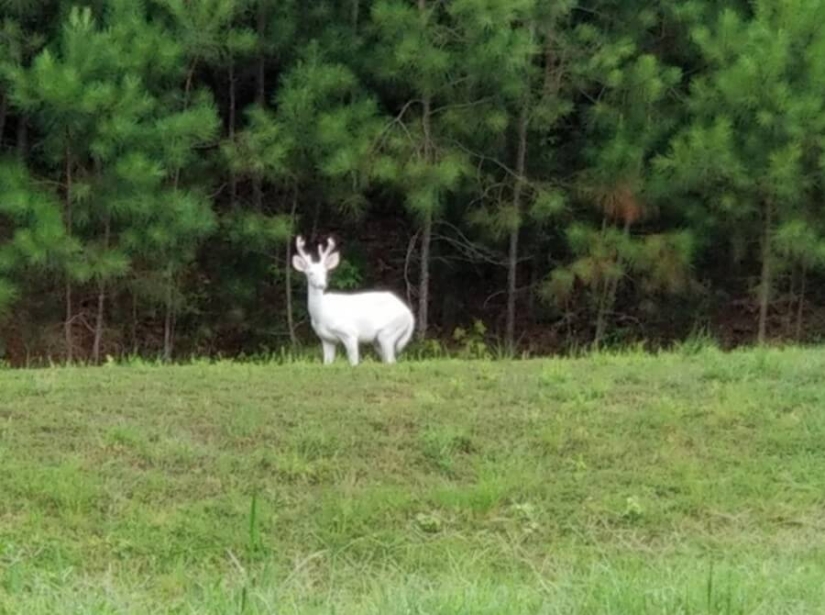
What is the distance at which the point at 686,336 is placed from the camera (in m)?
13.9

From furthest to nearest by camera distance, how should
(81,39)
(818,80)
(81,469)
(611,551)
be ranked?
(818,80) → (81,39) → (81,469) → (611,551)

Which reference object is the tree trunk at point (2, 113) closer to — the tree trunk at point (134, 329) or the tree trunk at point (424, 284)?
the tree trunk at point (134, 329)

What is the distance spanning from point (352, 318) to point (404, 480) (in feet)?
9.80

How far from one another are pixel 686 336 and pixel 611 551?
834 cm

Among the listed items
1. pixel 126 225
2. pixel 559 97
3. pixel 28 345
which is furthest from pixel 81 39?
pixel 559 97

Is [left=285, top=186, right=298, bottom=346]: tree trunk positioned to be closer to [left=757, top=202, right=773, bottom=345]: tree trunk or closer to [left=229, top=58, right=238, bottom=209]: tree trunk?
[left=229, top=58, right=238, bottom=209]: tree trunk

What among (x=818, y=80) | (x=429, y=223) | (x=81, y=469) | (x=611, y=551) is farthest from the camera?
(x=429, y=223)

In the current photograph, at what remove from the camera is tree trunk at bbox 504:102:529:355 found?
13.2 metres

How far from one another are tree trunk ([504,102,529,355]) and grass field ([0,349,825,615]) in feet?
17.1

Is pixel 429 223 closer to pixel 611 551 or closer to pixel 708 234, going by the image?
pixel 708 234

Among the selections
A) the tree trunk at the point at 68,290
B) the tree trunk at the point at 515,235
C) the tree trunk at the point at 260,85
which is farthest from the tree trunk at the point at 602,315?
the tree trunk at the point at 68,290

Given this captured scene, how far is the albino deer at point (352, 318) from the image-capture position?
9.30 metres

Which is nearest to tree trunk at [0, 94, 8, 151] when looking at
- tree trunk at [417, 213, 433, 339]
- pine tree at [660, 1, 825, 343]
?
tree trunk at [417, 213, 433, 339]

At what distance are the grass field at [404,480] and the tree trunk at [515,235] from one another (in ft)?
17.1
